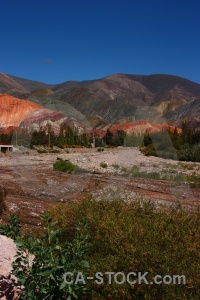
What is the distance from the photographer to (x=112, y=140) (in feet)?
235

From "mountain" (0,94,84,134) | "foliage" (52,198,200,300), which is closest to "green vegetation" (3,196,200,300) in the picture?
"foliage" (52,198,200,300)

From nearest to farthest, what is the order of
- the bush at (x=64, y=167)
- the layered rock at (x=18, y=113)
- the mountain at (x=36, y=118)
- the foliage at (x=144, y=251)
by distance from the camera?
the foliage at (x=144, y=251) < the mountain at (x=36, y=118) < the layered rock at (x=18, y=113) < the bush at (x=64, y=167)

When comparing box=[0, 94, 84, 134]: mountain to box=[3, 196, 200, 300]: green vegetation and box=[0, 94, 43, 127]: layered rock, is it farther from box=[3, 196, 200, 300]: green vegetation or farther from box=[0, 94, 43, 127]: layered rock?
box=[3, 196, 200, 300]: green vegetation

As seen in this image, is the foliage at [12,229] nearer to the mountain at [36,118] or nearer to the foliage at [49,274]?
the foliage at [49,274]

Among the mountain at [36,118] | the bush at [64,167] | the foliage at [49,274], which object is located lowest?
the bush at [64,167]

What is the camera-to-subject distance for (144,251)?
357 cm

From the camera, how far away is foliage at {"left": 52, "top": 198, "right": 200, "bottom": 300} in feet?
10.6

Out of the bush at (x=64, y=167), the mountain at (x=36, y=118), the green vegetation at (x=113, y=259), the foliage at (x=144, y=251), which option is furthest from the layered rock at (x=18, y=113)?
the green vegetation at (x=113, y=259)

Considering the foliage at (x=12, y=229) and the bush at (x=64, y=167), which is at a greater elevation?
the foliage at (x=12, y=229)

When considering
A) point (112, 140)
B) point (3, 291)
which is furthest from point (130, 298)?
point (112, 140)

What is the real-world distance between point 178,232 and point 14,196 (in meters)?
9.99

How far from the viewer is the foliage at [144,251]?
3.22 meters

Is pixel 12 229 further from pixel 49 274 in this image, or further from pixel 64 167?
pixel 64 167

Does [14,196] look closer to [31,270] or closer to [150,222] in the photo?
[150,222]
